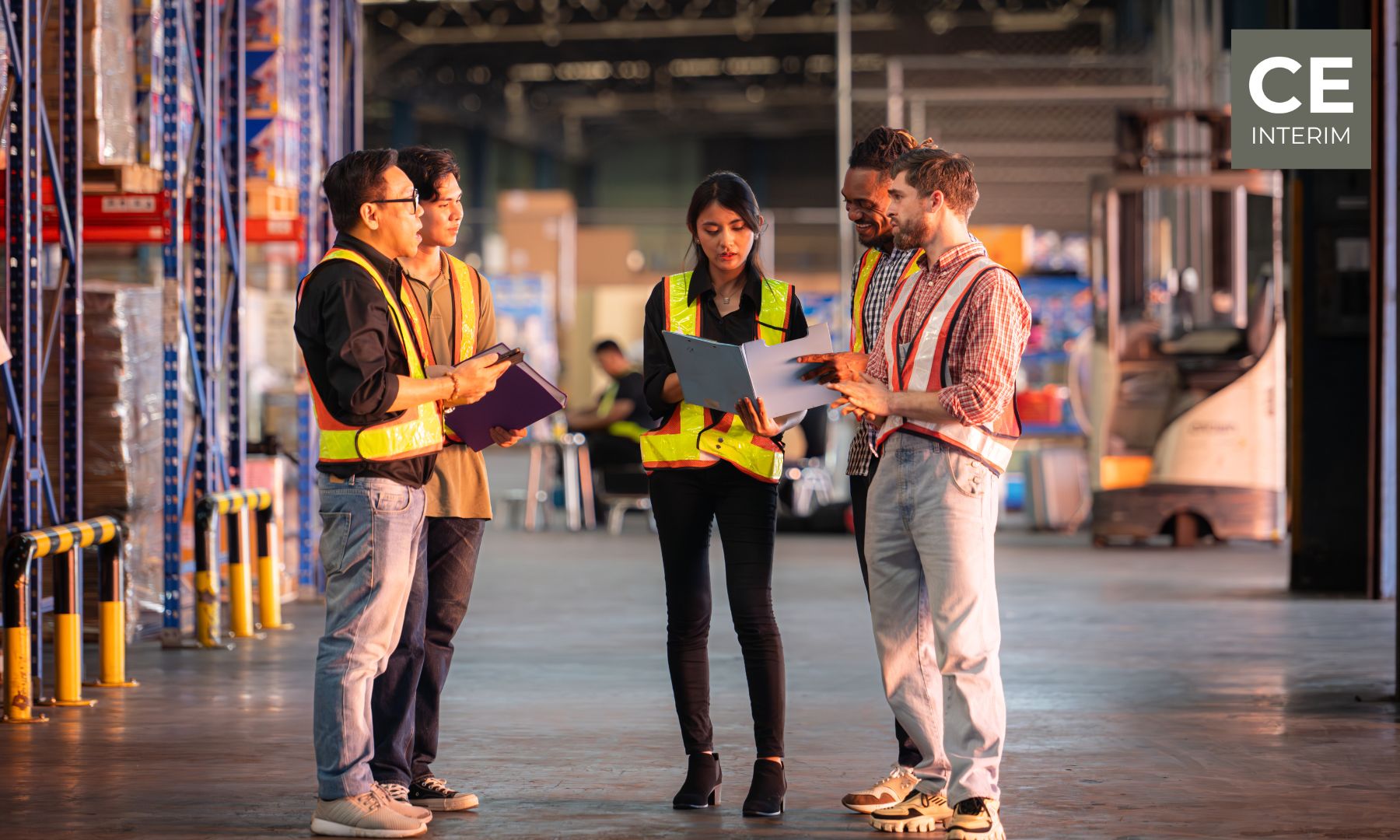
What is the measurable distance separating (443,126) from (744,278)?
38.5 meters

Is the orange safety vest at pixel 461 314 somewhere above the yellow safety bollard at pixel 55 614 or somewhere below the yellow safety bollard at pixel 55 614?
above

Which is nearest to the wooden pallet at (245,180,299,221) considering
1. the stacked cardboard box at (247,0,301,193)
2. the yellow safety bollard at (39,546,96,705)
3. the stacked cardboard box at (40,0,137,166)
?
the stacked cardboard box at (247,0,301,193)

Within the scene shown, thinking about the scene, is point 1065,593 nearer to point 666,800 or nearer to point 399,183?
point 666,800

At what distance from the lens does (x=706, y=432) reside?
4832 mm

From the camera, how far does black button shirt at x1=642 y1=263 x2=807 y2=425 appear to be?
493 cm

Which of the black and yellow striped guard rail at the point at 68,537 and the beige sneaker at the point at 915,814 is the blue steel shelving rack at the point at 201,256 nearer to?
the black and yellow striped guard rail at the point at 68,537

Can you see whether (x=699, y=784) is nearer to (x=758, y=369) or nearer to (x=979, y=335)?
(x=758, y=369)

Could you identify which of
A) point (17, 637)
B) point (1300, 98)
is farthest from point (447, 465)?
point (1300, 98)

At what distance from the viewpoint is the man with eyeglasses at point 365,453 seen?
174 inches

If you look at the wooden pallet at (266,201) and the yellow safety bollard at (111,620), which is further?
the wooden pallet at (266,201)

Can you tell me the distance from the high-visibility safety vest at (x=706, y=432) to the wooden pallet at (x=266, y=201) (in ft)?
17.8

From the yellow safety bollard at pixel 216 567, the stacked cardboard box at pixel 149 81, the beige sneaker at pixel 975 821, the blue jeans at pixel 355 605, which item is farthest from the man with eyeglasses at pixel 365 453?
the stacked cardboard box at pixel 149 81

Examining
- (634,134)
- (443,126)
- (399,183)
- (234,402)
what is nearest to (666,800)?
(399,183)

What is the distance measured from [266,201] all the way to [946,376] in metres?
6.23
